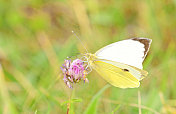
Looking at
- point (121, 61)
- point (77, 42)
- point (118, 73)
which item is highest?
point (77, 42)

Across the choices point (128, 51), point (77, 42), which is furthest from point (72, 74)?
point (77, 42)

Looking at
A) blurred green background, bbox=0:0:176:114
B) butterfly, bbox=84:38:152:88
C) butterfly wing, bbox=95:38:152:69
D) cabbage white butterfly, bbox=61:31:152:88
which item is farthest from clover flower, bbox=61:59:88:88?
blurred green background, bbox=0:0:176:114

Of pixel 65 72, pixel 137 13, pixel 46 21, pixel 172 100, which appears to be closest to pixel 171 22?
pixel 137 13

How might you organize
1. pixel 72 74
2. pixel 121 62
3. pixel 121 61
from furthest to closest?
pixel 121 61
pixel 121 62
pixel 72 74

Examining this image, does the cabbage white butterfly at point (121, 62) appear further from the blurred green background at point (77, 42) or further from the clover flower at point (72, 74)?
the blurred green background at point (77, 42)

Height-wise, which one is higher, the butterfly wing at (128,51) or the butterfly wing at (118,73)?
the butterfly wing at (128,51)

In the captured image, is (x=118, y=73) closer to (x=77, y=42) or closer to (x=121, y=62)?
(x=121, y=62)

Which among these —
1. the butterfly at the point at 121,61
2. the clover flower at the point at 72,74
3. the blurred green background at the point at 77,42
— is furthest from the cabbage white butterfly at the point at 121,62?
the blurred green background at the point at 77,42
